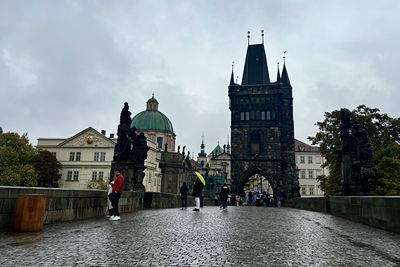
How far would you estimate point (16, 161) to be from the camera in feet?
141

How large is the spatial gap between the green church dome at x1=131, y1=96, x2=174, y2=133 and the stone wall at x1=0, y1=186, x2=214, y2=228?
6677 cm

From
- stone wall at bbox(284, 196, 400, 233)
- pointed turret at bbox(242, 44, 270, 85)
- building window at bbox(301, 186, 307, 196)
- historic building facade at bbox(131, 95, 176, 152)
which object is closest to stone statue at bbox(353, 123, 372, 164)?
stone wall at bbox(284, 196, 400, 233)

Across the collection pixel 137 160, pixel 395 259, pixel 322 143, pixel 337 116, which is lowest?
pixel 395 259

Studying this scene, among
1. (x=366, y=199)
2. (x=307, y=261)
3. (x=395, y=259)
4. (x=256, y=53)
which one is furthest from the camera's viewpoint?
(x=256, y=53)

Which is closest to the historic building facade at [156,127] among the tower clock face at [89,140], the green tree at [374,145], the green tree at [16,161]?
the tower clock face at [89,140]

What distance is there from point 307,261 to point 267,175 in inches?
1884

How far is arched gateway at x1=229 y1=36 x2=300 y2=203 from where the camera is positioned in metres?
51.5

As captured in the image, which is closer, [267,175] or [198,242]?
[198,242]

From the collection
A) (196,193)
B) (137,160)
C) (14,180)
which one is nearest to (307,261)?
(196,193)

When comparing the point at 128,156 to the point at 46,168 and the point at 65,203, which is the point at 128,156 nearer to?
the point at 65,203

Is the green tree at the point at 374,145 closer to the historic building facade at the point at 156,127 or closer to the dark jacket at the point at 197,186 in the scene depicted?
the dark jacket at the point at 197,186

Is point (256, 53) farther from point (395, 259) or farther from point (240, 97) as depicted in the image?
point (395, 259)

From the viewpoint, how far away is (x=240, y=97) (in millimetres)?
55562

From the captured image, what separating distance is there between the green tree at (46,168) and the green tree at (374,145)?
120 ft
